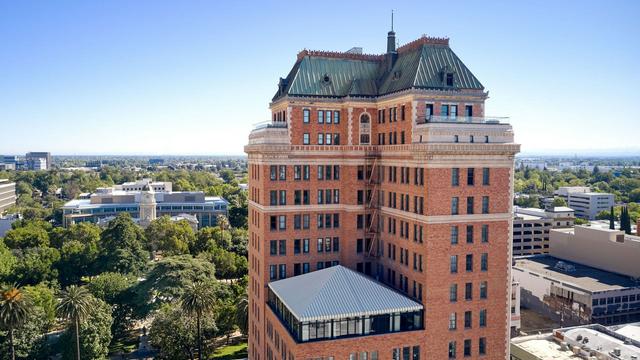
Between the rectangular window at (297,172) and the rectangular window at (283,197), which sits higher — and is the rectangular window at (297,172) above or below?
above

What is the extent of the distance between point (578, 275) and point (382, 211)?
74153 mm

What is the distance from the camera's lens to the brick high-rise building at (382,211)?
2178 inches

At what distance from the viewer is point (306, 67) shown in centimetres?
7006

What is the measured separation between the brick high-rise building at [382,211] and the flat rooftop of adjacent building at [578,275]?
6128cm

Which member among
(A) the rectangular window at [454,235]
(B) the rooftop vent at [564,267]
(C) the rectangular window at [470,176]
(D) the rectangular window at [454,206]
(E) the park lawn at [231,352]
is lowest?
(E) the park lawn at [231,352]

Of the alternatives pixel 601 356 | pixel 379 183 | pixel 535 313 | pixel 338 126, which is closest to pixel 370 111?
pixel 338 126

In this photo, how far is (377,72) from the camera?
72.8 m

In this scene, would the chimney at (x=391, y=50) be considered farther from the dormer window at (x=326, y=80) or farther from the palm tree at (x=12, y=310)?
the palm tree at (x=12, y=310)

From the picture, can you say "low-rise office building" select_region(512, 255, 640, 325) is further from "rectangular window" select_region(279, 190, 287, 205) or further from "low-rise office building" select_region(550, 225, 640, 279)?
"rectangular window" select_region(279, 190, 287, 205)

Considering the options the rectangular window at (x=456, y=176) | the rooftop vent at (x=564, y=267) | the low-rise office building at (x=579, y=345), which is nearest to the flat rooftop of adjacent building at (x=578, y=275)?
the rooftop vent at (x=564, y=267)

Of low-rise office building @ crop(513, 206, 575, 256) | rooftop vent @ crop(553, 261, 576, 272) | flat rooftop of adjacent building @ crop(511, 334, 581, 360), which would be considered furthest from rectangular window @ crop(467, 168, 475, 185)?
low-rise office building @ crop(513, 206, 575, 256)

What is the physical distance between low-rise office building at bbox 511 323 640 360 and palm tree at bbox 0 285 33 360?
70056 mm

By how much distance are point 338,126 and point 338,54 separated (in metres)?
11.4

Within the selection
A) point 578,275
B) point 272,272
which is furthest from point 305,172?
point 578,275
